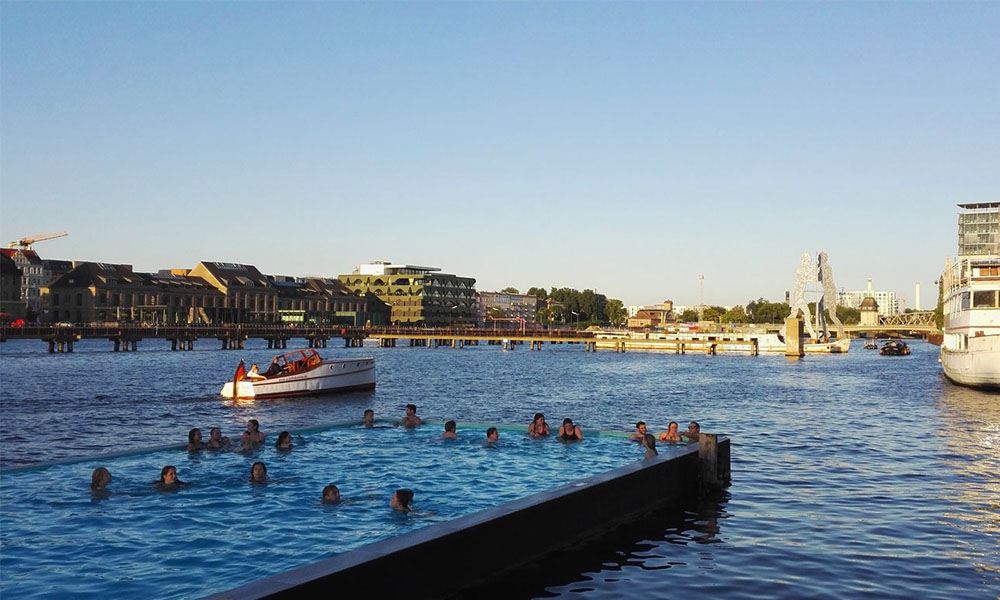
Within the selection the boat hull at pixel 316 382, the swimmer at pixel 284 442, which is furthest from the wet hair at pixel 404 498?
the boat hull at pixel 316 382

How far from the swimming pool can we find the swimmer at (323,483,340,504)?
22 cm

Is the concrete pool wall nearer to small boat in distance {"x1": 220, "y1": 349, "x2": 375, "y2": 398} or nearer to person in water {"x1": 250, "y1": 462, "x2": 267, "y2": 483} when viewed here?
person in water {"x1": 250, "y1": 462, "x2": 267, "y2": 483}

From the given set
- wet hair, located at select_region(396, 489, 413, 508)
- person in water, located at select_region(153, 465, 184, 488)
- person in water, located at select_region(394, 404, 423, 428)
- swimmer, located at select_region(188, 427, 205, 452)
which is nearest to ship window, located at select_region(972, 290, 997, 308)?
person in water, located at select_region(394, 404, 423, 428)

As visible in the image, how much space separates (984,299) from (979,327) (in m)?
1.96

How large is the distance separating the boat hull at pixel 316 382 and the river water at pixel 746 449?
1.24 m

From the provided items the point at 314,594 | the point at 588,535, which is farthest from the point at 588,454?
the point at 314,594

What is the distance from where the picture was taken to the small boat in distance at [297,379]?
51.3m

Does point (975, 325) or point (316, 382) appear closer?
point (316, 382)

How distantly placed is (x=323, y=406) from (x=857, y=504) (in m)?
33.8

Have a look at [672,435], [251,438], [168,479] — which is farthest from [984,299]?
[168,479]

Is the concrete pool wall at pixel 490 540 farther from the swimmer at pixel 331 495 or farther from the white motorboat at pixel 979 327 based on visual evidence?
the white motorboat at pixel 979 327

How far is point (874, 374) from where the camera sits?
89.9 metres

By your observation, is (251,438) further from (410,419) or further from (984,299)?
(984,299)

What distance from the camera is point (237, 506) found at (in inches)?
788
